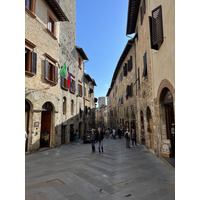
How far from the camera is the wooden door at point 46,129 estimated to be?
39.2 ft

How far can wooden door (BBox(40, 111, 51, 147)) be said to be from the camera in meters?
11.9

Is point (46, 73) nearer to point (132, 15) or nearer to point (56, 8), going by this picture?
point (56, 8)

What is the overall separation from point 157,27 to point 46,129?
10787mm

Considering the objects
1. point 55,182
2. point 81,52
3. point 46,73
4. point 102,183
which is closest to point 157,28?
point 102,183

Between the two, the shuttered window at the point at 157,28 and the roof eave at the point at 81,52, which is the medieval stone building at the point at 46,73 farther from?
the shuttered window at the point at 157,28

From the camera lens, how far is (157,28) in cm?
664

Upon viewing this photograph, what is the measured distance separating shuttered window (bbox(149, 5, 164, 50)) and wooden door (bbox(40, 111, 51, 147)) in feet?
31.8

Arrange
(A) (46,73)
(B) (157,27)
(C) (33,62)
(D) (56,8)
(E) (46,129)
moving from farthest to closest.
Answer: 1. (E) (46,129)
2. (D) (56,8)
3. (A) (46,73)
4. (C) (33,62)
5. (B) (157,27)

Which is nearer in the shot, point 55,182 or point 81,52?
point 55,182

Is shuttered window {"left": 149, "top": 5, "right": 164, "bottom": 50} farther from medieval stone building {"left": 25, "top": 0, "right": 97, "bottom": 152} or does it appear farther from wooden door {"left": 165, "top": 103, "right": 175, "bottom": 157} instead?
medieval stone building {"left": 25, "top": 0, "right": 97, "bottom": 152}

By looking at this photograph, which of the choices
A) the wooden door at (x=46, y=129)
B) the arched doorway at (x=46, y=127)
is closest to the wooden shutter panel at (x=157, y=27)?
the arched doorway at (x=46, y=127)

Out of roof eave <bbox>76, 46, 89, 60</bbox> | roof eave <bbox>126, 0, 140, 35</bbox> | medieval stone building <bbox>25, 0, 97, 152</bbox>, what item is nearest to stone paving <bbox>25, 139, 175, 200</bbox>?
medieval stone building <bbox>25, 0, 97, 152</bbox>
